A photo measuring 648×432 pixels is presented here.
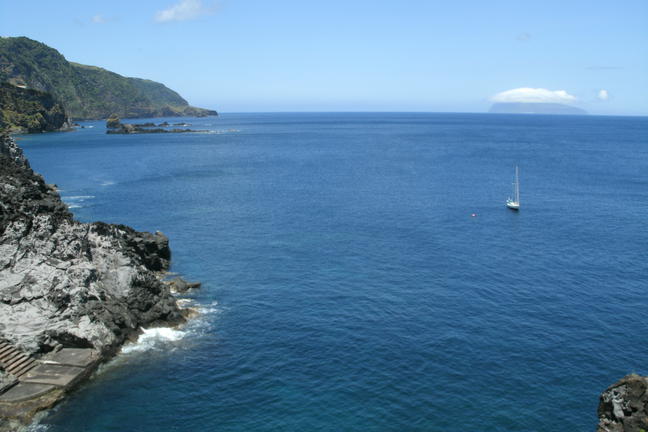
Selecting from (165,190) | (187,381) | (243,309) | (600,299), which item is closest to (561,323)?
(600,299)

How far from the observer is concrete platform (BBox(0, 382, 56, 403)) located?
40.6 meters

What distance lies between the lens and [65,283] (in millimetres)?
52031

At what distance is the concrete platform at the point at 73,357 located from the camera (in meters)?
45.7

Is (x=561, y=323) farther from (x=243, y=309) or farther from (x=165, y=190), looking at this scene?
(x=165, y=190)

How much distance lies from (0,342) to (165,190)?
85.0 meters

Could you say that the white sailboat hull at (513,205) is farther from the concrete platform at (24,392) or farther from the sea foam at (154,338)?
the concrete platform at (24,392)

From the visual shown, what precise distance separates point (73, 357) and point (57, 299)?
7.06m

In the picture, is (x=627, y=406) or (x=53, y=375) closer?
(x=627, y=406)

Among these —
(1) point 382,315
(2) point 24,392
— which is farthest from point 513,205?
(2) point 24,392

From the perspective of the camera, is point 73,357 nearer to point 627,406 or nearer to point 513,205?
point 627,406

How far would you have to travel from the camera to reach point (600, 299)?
201 feet

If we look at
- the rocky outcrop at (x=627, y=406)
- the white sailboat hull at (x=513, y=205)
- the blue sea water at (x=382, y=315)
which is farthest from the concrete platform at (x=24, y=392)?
the white sailboat hull at (x=513, y=205)

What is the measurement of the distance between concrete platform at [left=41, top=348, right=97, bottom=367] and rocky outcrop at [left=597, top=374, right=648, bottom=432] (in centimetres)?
3969

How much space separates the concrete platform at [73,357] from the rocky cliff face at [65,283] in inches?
28.6
